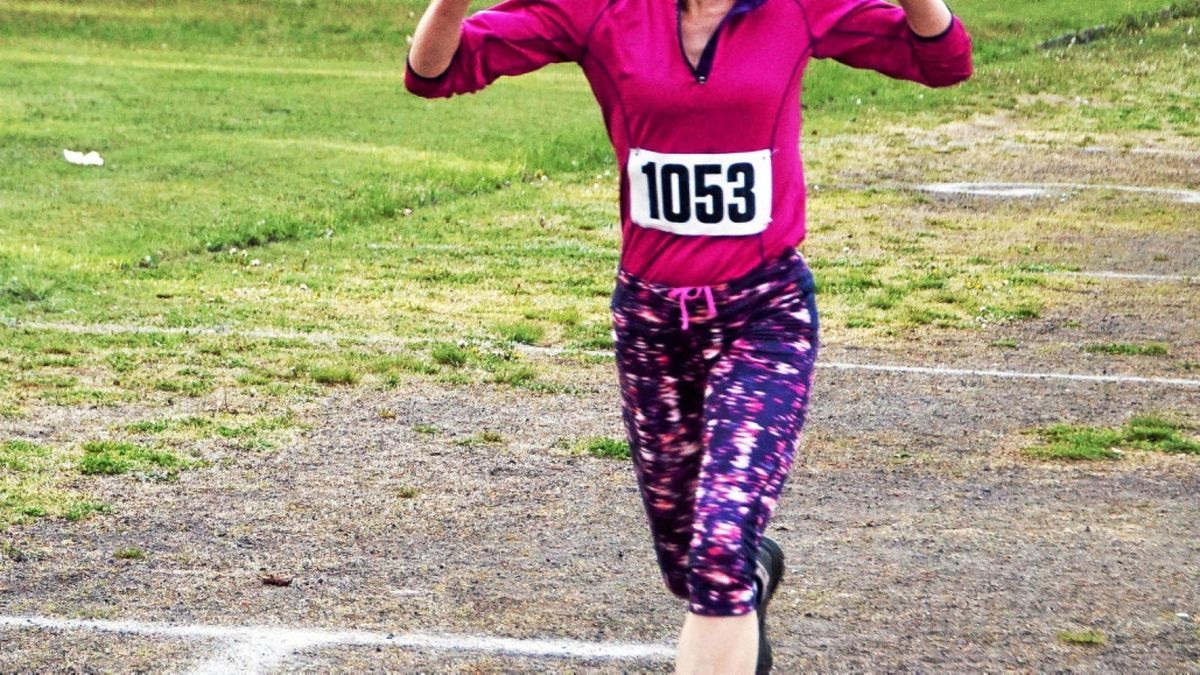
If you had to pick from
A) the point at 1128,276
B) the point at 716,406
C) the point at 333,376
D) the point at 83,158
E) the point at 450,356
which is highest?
the point at 716,406

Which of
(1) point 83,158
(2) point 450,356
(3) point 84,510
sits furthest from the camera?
(1) point 83,158

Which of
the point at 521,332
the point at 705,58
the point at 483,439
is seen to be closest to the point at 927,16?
the point at 705,58

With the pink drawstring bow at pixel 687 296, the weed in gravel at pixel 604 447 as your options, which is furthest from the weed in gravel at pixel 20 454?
the pink drawstring bow at pixel 687 296

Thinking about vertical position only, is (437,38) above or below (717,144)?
above

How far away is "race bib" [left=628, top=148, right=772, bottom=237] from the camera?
3.98 meters

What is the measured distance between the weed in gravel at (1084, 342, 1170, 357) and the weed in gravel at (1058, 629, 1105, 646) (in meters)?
4.63

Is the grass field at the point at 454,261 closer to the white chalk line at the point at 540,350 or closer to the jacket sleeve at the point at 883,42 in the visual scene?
the white chalk line at the point at 540,350

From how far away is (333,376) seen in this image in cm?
878

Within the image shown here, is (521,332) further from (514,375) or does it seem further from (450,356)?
(514,375)

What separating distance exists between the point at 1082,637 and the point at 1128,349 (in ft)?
15.8

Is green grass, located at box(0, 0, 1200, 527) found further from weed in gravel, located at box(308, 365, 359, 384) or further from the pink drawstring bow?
the pink drawstring bow

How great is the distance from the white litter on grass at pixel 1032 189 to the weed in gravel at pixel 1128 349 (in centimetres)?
608

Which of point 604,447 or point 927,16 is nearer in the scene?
point 927,16

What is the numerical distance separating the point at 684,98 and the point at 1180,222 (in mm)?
11432
